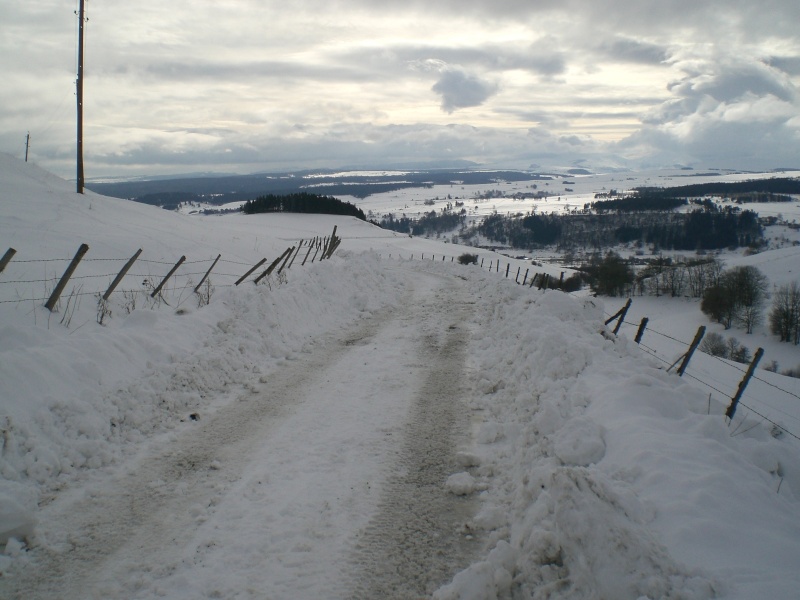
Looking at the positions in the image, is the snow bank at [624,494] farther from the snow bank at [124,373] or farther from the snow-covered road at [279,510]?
the snow bank at [124,373]

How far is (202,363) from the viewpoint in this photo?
359 inches

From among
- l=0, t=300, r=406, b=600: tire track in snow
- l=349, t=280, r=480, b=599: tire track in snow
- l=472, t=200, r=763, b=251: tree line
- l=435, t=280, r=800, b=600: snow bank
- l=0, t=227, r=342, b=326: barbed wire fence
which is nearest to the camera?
l=435, t=280, r=800, b=600: snow bank

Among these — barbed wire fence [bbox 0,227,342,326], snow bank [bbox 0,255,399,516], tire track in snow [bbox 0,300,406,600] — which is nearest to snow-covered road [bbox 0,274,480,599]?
tire track in snow [bbox 0,300,406,600]

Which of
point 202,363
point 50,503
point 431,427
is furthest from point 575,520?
point 202,363

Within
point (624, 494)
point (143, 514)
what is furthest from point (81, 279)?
point (624, 494)

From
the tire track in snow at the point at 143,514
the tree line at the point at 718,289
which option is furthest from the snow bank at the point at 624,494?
the tree line at the point at 718,289

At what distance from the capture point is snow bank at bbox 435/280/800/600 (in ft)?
12.1

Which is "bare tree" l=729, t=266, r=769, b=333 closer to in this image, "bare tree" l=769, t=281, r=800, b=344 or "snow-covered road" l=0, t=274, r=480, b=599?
"bare tree" l=769, t=281, r=800, b=344

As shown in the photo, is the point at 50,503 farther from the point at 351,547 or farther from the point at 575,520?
the point at 575,520

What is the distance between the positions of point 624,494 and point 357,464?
3.36 meters

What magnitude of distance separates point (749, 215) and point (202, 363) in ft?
567

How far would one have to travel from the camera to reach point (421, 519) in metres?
5.38

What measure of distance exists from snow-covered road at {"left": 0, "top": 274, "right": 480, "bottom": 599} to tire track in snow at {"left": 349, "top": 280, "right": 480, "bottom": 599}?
0.02m

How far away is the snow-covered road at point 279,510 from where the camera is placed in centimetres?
441
